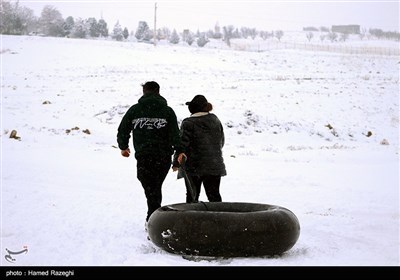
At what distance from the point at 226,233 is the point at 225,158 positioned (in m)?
9.56

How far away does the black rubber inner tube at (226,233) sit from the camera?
4.76 metres

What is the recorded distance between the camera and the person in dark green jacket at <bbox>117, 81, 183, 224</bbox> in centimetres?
577

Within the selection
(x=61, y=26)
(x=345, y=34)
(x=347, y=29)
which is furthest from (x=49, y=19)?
(x=347, y=29)

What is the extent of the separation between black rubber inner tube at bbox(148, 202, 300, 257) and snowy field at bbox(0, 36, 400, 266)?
131 mm

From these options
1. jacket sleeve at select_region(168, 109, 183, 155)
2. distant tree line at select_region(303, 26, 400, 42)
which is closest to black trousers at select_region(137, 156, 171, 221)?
jacket sleeve at select_region(168, 109, 183, 155)

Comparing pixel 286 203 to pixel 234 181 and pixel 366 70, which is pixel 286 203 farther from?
pixel 366 70

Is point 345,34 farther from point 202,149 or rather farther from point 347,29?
point 202,149

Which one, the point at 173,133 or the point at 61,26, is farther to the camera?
the point at 61,26

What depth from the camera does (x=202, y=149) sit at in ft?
20.3

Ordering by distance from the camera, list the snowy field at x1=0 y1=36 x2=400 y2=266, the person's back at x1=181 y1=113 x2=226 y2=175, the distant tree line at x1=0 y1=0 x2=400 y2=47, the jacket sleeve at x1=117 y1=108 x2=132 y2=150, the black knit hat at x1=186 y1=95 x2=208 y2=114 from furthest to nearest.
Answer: the distant tree line at x1=0 y1=0 x2=400 y2=47 → the black knit hat at x1=186 y1=95 x2=208 y2=114 → the person's back at x1=181 y1=113 x2=226 y2=175 → the jacket sleeve at x1=117 y1=108 x2=132 y2=150 → the snowy field at x1=0 y1=36 x2=400 y2=266

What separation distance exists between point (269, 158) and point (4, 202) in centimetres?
881

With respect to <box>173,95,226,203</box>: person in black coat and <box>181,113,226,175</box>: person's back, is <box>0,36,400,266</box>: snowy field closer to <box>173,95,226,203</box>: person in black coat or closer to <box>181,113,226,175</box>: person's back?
<box>173,95,226,203</box>: person in black coat

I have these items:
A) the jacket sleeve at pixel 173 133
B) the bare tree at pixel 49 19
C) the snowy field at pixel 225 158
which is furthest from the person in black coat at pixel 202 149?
the bare tree at pixel 49 19

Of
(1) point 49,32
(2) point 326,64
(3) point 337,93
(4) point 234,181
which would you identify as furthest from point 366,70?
(1) point 49,32
